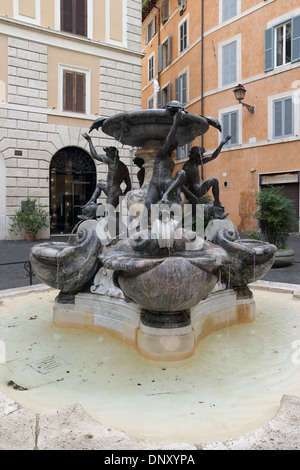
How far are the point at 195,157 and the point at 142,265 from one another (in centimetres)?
A: 280

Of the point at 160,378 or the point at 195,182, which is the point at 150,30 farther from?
the point at 160,378

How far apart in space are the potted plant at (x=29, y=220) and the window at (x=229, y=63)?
12.0 m

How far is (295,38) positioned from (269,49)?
1370 mm

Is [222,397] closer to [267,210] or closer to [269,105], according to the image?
[267,210]

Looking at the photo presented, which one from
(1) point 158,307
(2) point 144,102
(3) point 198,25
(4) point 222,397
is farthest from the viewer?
(2) point 144,102

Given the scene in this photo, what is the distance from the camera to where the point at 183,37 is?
2203 cm

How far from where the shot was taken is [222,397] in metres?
2.38

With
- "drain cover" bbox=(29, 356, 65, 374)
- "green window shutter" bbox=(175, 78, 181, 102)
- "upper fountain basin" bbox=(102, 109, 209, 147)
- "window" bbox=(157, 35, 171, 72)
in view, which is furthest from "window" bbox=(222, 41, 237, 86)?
"drain cover" bbox=(29, 356, 65, 374)

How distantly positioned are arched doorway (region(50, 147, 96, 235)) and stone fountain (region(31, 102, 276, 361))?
1032cm

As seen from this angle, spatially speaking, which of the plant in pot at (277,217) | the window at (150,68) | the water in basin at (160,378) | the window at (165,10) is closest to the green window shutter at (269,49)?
the plant in pot at (277,217)

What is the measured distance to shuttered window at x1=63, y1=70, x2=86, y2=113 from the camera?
1509 centimetres

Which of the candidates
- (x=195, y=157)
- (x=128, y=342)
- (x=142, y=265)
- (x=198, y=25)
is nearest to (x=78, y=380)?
(x=128, y=342)

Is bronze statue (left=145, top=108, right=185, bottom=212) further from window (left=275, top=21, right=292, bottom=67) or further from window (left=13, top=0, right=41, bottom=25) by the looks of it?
window (left=275, top=21, right=292, bottom=67)

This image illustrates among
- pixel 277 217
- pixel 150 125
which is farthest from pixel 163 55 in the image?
pixel 150 125
